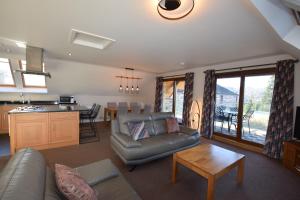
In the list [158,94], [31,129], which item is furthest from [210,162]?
[158,94]

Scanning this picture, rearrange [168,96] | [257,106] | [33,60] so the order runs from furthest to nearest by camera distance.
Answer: [168,96] < [257,106] < [33,60]

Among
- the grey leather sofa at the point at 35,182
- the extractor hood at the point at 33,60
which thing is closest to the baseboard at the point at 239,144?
the grey leather sofa at the point at 35,182

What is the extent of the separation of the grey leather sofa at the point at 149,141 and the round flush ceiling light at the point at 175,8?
2053mm

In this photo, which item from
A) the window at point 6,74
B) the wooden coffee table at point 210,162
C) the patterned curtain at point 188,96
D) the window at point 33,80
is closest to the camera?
the wooden coffee table at point 210,162

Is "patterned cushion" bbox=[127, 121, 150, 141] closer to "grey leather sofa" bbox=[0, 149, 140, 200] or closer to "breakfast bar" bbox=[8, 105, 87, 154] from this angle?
"grey leather sofa" bbox=[0, 149, 140, 200]

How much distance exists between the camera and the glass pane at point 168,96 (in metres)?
6.67

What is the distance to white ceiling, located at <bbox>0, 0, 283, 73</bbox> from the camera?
5.91 feet

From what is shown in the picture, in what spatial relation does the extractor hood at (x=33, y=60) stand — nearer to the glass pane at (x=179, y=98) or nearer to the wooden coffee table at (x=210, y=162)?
the wooden coffee table at (x=210, y=162)

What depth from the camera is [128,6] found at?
181 cm

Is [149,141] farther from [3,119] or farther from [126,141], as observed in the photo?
[3,119]

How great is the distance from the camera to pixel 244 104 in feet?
13.3

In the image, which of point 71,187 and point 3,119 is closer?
point 71,187

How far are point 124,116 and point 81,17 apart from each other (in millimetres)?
1927

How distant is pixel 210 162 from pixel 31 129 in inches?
145
